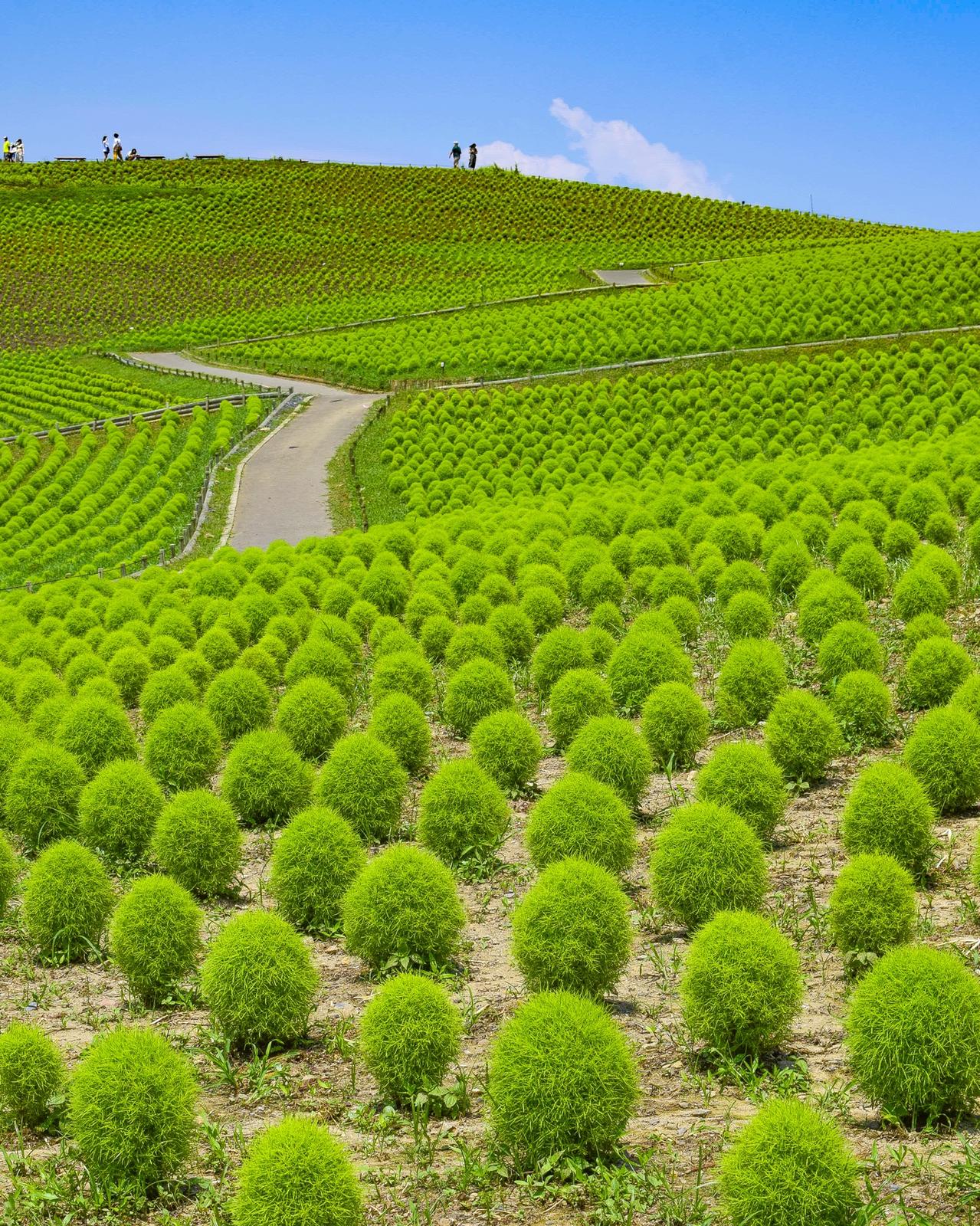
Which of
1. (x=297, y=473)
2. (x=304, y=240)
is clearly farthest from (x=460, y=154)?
(x=297, y=473)

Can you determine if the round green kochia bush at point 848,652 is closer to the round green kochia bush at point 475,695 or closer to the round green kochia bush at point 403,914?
the round green kochia bush at point 475,695

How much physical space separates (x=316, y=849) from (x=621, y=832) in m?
2.31

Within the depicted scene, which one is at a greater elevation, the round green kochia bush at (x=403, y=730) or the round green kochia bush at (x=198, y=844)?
the round green kochia bush at (x=403, y=730)

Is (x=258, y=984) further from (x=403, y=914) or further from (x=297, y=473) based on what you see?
(x=297, y=473)

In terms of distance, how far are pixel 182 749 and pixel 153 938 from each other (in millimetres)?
4518

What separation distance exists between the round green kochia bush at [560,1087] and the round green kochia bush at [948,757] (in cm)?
490

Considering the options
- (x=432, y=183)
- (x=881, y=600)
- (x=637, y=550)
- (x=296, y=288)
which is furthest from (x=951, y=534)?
(x=432, y=183)

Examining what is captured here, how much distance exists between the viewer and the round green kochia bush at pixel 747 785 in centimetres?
991

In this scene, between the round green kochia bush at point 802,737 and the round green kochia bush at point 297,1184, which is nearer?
the round green kochia bush at point 297,1184

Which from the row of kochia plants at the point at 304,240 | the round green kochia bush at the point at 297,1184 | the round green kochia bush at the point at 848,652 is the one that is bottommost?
the round green kochia bush at the point at 297,1184

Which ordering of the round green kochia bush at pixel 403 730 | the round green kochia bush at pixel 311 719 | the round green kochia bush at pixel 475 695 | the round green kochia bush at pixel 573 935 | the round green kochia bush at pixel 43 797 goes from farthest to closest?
the round green kochia bush at pixel 475 695 < the round green kochia bush at pixel 311 719 < the round green kochia bush at pixel 403 730 < the round green kochia bush at pixel 43 797 < the round green kochia bush at pixel 573 935

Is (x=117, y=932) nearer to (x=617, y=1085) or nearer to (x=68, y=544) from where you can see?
(x=617, y=1085)

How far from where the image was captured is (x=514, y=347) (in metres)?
50.2

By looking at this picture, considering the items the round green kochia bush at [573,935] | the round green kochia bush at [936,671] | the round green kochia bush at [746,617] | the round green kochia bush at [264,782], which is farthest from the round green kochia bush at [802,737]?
the round green kochia bush at [264,782]
